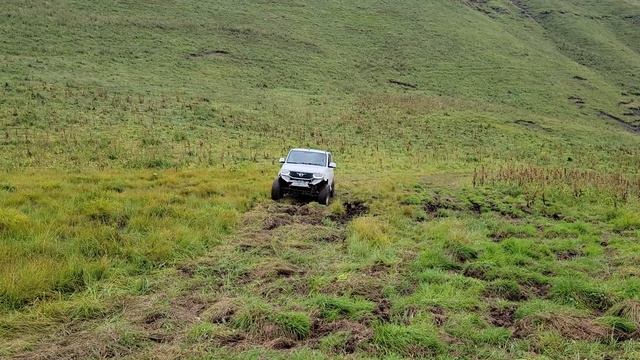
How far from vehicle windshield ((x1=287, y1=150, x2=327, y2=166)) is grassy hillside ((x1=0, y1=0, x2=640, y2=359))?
1.44 metres

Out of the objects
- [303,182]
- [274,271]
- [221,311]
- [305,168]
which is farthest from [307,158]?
[221,311]

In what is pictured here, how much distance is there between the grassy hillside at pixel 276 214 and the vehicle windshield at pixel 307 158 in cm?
144

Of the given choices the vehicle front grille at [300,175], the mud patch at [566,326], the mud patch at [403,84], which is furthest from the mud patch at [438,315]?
the mud patch at [403,84]

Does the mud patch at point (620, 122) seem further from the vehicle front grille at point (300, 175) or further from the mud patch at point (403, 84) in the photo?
the vehicle front grille at point (300, 175)

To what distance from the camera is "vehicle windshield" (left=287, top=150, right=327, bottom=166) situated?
57.0ft

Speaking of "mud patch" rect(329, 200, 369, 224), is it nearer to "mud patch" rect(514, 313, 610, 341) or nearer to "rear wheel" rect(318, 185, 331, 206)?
"rear wheel" rect(318, 185, 331, 206)

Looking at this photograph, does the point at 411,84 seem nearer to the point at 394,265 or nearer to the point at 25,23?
the point at 25,23

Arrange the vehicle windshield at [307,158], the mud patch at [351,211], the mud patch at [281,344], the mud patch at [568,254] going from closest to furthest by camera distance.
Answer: the mud patch at [281,344]
the mud patch at [568,254]
the mud patch at [351,211]
the vehicle windshield at [307,158]

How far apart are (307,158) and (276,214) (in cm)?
413

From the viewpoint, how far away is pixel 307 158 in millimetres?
17578

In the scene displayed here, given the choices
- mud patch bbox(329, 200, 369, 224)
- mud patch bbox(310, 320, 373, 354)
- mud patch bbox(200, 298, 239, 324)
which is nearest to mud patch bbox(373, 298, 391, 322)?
mud patch bbox(310, 320, 373, 354)

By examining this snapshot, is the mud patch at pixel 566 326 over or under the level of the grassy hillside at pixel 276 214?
over

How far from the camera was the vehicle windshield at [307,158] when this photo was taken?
17375mm

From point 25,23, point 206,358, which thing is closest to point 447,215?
point 206,358
